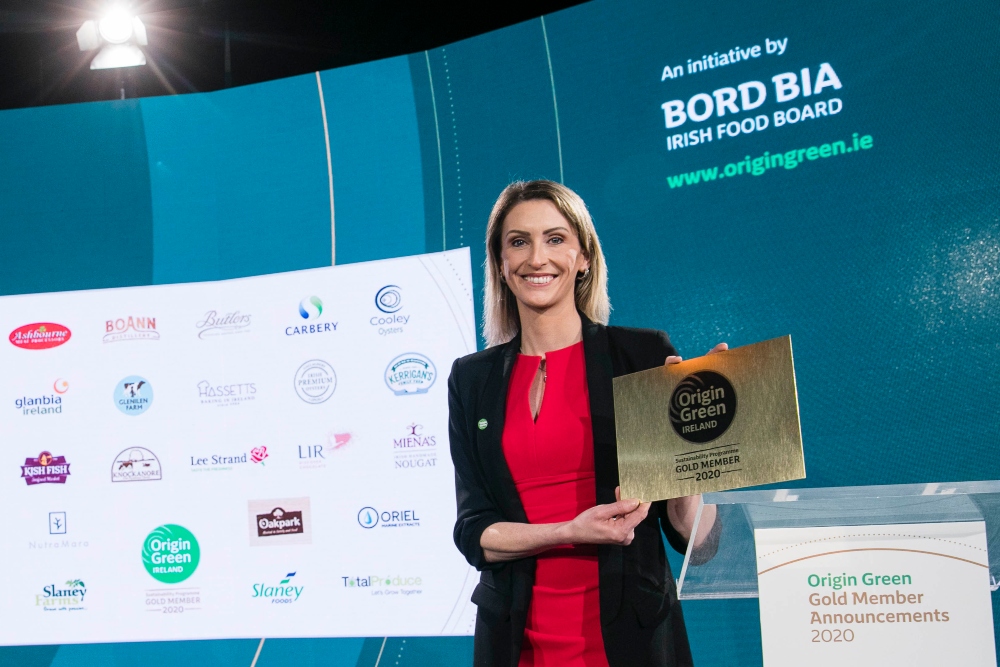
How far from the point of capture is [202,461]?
340cm

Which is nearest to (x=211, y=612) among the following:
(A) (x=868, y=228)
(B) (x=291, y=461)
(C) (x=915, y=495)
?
(B) (x=291, y=461)

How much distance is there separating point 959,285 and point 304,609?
7.92 ft

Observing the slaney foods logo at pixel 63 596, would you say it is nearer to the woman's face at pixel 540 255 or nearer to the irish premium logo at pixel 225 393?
the irish premium logo at pixel 225 393

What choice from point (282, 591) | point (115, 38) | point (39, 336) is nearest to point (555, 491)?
point (282, 591)

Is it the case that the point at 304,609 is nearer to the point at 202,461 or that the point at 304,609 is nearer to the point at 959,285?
the point at 202,461

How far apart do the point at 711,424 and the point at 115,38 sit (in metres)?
3.64

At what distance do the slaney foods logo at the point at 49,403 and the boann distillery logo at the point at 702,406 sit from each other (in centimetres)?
293

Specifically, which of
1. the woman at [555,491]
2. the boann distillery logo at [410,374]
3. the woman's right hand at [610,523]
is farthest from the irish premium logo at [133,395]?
the woman's right hand at [610,523]

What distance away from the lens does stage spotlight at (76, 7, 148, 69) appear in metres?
3.99

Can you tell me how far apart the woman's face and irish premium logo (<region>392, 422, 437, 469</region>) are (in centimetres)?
110

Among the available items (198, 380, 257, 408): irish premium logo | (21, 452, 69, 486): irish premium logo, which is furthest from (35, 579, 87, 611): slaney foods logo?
(198, 380, 257, 408): irish premium logo

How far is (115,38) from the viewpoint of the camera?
3994 millimetres

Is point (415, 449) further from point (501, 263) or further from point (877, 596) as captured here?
point (877, 596)

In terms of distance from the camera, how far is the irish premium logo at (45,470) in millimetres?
3514
